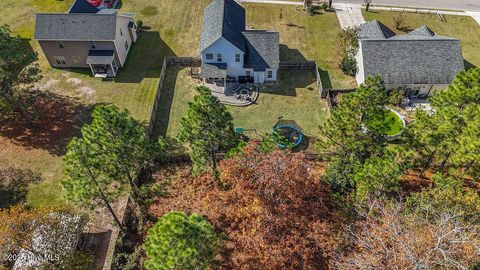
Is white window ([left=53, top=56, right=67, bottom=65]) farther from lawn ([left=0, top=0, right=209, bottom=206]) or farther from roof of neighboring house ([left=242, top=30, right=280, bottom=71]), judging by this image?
roof of neighboring house ([left=242, top=30, right=280, bottom=71])

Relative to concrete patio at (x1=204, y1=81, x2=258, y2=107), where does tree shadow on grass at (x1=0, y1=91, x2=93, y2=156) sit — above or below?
below

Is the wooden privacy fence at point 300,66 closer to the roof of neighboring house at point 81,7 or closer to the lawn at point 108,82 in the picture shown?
the lawn at point 108,82

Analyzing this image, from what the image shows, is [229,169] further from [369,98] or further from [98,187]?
[369,98]

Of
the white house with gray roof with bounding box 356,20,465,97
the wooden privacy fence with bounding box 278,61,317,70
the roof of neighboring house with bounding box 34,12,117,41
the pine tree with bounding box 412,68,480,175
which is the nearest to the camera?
the pine tree with bounding box 412,68,480,175

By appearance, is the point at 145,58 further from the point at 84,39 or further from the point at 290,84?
the point at 290,84

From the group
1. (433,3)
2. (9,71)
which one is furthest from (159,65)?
(433,3)

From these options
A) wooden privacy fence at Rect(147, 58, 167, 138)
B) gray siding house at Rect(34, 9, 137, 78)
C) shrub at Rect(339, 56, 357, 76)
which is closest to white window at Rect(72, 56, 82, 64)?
gray siding house at Rect(34, 9, 137, 78)

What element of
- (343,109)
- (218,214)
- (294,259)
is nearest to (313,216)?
(294,259)
